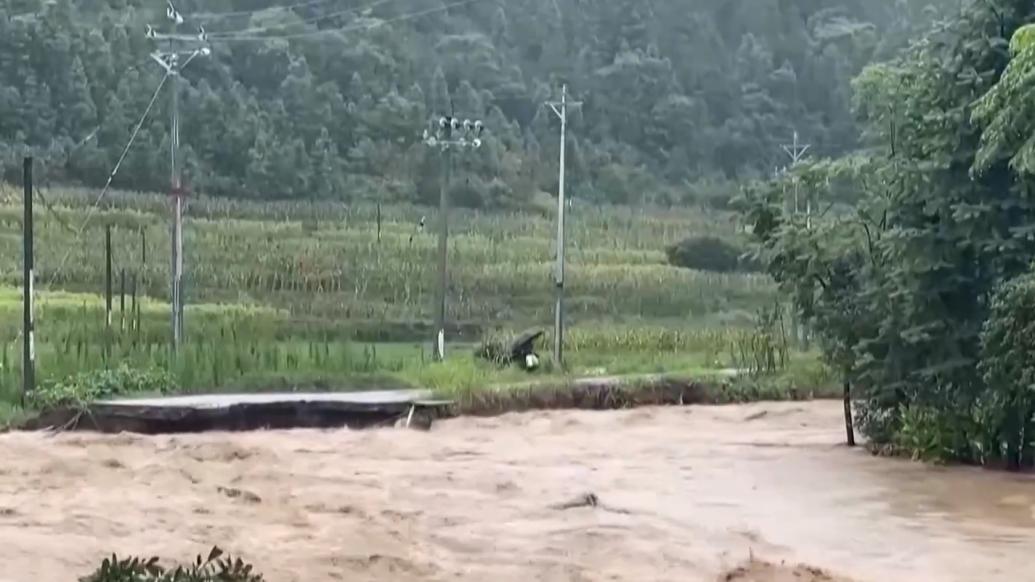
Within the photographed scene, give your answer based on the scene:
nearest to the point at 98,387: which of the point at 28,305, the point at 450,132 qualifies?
the point at 28,305

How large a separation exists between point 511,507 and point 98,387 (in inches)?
355

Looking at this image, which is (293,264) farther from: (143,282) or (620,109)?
(620,109)

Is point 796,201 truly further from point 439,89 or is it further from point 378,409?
point 439,89

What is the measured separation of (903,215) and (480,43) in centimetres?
2932

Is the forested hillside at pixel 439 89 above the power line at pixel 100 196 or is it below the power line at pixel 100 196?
above

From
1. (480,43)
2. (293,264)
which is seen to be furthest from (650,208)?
(293,264)

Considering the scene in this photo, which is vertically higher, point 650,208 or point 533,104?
point 533,104

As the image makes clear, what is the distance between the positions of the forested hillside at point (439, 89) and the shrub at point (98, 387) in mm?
11684

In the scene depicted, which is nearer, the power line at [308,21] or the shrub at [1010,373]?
the shrub at [1010,373]

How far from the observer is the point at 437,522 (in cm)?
1298

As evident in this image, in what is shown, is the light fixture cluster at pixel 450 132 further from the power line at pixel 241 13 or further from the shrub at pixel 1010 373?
the shrub at pixel 1010 373

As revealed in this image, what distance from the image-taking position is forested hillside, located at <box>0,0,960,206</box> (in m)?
35.3

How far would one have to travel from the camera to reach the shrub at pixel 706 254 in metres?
38.4

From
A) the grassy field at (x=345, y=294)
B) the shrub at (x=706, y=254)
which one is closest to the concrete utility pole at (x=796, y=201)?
the grassy field at (x=345, y=294)
